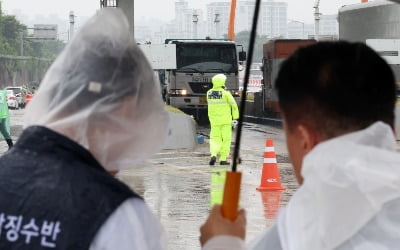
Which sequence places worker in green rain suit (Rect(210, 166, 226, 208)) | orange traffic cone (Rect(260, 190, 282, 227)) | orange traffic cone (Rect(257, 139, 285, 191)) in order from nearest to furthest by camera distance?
orange traffic cone (Rect(260, 190, 282, 227)) → worker in green rain suit (Rect(210, 166, 226, 208)) → orange traffic cone (Rect(257, 139, 285, 191))

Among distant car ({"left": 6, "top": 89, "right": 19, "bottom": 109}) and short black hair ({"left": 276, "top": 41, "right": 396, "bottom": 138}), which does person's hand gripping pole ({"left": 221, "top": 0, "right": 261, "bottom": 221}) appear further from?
distant car ({"left": 6, "top": 89, "right": 19, "bottom": 109})

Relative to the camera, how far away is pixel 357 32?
2606 cm

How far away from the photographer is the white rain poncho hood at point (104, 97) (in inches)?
92.7

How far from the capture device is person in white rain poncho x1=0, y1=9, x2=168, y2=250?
7.22 ft

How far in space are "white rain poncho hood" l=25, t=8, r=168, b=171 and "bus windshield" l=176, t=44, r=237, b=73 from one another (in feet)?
→ 93.3

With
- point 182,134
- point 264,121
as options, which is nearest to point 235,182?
point 182,134

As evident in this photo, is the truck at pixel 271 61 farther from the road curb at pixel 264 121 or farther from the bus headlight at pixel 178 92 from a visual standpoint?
the bus headlight at pixel 178 92

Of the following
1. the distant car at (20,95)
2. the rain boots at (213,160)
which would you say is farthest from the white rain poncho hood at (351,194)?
the distant car at (20,95)

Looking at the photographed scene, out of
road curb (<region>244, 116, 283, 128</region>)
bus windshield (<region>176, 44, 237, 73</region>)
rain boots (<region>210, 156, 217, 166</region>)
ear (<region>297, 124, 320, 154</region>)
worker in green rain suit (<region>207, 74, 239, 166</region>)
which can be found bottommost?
road curb (<region>244, 116, 283, 128</region>)

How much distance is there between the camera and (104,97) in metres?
2.35

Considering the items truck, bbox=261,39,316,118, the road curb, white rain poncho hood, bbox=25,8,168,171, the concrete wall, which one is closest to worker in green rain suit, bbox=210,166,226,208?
the concrete wall

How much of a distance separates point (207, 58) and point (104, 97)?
2886 centimetres

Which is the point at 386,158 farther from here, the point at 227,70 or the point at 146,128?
the point at 227,70

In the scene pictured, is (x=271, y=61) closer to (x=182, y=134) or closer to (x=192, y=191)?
(x=182, y=134)
